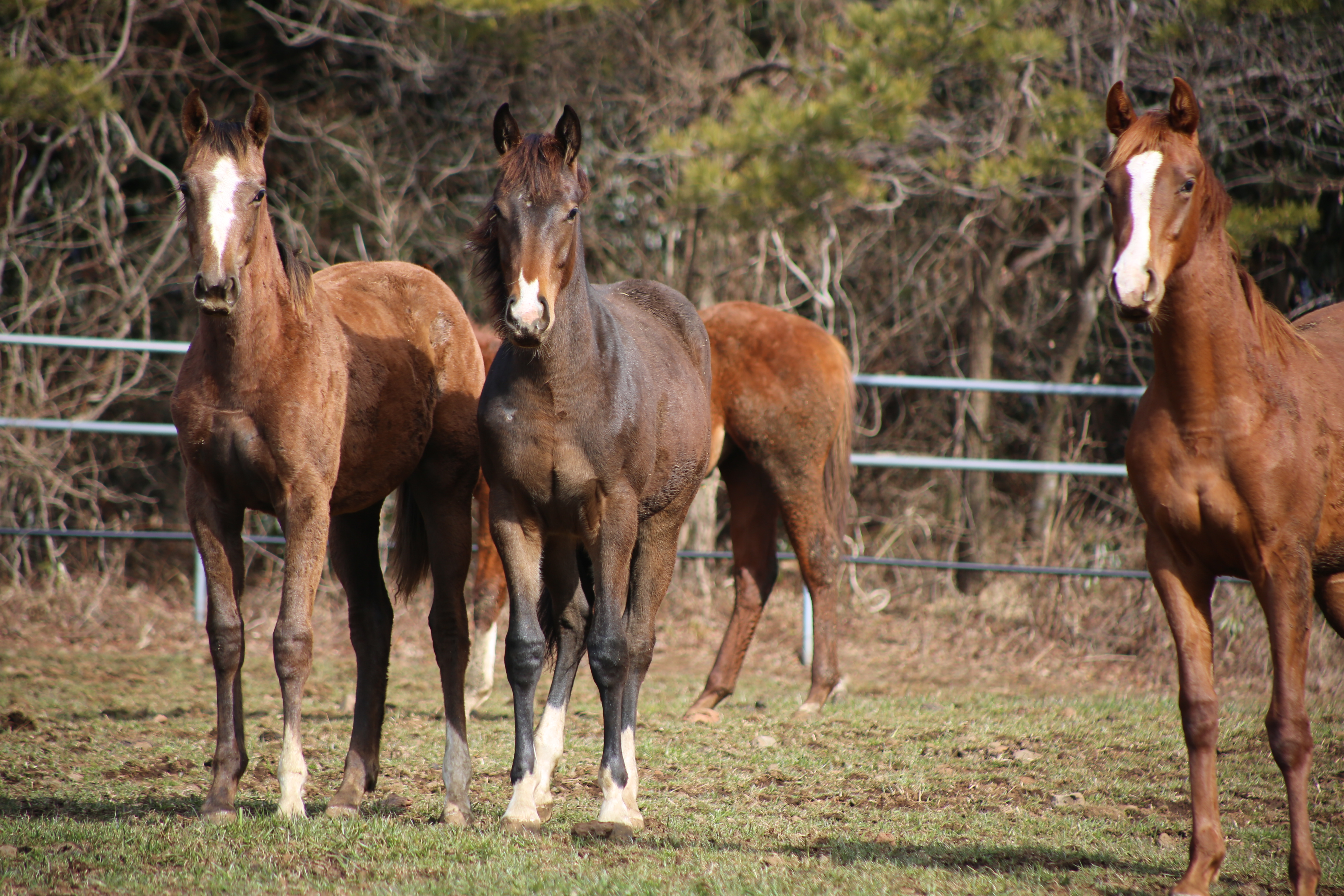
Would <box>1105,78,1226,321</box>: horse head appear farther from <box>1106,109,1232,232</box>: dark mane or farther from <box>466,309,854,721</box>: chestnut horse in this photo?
<box>466,309,854,721</box>: chestnut horse

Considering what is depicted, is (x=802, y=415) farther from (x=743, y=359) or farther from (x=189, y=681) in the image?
(x=189, y=681)

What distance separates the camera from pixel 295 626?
345 cm

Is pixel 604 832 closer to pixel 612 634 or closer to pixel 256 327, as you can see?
pixel 612 634

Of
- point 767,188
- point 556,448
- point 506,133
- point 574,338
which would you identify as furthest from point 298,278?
point 767,188

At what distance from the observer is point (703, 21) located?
9875mm

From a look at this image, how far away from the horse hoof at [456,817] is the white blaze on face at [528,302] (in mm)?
1632

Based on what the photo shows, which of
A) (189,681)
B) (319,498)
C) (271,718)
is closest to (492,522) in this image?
(319,498)

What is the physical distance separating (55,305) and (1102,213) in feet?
29.5

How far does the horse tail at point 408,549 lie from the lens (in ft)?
14.4

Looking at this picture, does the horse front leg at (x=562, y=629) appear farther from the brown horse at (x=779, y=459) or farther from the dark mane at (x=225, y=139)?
the brown horse at (x=779, y=459)

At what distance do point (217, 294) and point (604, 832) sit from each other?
6.47 ft

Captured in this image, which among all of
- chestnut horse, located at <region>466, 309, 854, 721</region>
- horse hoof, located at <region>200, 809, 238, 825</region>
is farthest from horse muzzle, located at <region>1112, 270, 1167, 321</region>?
chestnut horse, located at <region>466, 309, 854, 721</region>

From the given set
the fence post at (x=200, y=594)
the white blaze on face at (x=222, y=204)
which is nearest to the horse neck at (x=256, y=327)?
the white blaze on face at (x=222, y=204)

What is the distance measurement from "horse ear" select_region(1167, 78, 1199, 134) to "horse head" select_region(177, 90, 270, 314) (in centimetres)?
271
